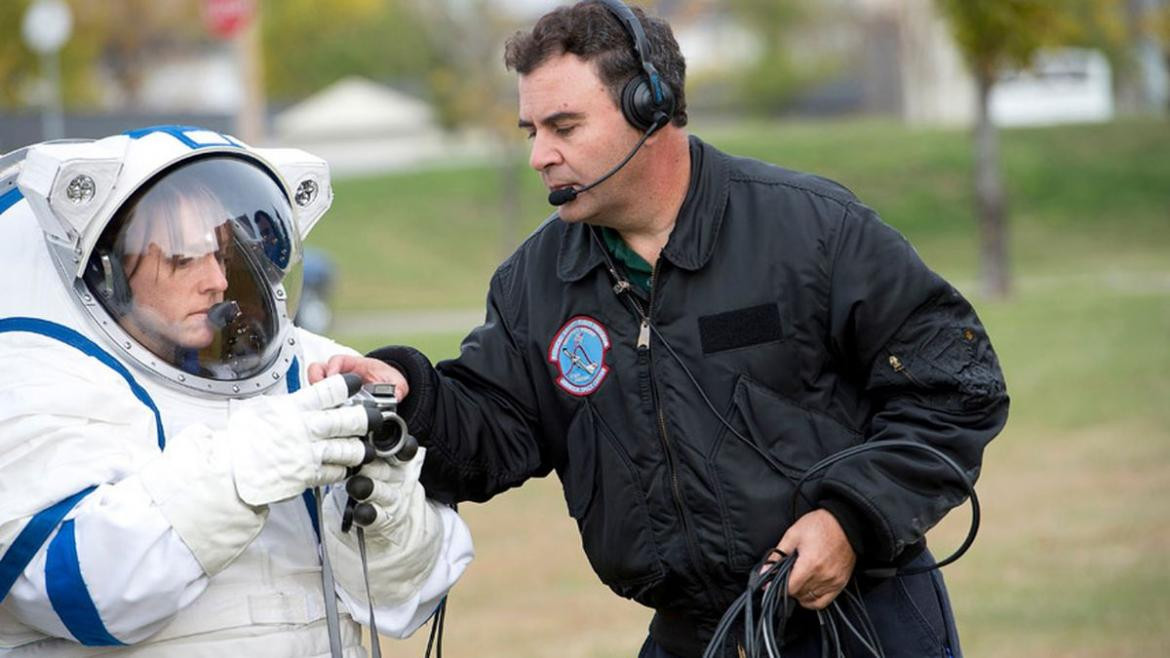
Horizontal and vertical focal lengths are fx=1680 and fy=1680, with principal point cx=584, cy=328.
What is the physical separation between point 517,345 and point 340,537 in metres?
0.62

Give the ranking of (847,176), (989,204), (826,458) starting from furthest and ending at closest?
1. (847,176)
2. (989,204)
3. (826,458)

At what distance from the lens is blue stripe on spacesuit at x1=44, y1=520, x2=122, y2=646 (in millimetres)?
3100

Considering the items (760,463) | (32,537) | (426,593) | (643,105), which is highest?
(643,105)

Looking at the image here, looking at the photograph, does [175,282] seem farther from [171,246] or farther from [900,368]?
[900,368]

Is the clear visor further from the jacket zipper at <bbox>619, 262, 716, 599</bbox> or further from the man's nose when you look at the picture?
the jacket zipper at <bbox>619, 262, 716, 599</bbox>

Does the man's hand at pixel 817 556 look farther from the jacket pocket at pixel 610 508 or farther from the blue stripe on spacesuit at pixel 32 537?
the blue stripe on spacesuit at pixel 32 537

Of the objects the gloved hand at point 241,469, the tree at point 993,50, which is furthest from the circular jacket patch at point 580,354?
the tree at point 993,50

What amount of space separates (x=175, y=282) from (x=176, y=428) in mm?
297

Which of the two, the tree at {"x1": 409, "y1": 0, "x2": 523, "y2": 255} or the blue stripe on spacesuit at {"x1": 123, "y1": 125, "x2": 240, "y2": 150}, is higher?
the blue stripe on spacesuit at {"x1": 123, "y1": 125, "x2": 240, "y2": 150}

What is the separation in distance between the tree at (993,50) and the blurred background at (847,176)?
1.6 inches

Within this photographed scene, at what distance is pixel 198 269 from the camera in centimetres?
343

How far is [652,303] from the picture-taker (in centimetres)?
369

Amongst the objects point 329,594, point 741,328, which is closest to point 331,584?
point 329,594

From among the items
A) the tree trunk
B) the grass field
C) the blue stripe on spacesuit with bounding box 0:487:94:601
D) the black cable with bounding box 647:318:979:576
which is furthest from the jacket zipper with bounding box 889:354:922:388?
the tree trunk
